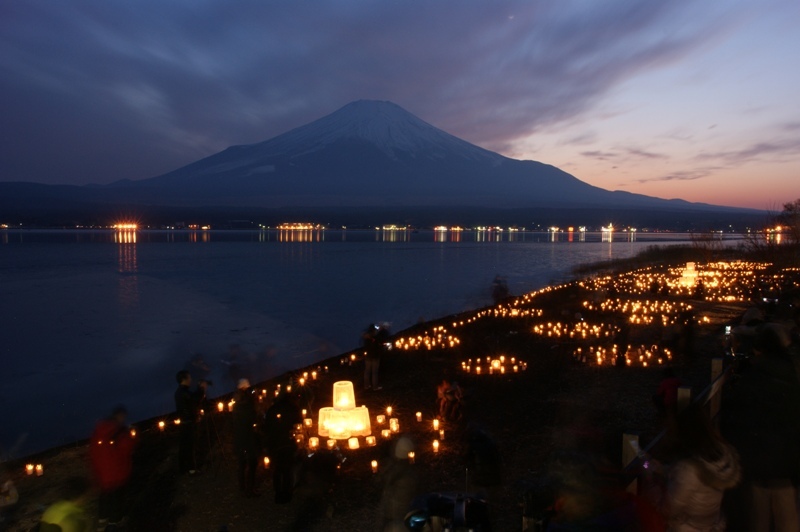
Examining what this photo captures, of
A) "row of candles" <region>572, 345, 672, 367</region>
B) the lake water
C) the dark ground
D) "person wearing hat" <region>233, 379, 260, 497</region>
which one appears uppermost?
"person wearing hat" <region>233, 379, 260, 497</region>

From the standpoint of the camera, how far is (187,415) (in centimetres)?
748

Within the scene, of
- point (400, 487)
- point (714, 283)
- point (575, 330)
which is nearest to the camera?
point (400, 487)

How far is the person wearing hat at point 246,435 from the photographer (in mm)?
6914

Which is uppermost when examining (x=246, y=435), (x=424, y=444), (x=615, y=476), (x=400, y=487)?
(x=615, y=476)

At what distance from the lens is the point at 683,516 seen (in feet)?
11.8

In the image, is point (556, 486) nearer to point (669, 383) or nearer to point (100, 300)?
point (669, 383)

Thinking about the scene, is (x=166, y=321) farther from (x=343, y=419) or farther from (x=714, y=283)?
(x=714, y=283)

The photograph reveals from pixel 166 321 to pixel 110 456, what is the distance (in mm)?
22393

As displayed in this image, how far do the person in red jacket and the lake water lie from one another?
265 inches

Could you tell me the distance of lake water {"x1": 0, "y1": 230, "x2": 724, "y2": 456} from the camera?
14.9m

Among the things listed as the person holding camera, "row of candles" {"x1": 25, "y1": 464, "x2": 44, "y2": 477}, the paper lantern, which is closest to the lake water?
"row of candles" {"x1": 25, "y1": 464, "x2": 44, "y2": 477}

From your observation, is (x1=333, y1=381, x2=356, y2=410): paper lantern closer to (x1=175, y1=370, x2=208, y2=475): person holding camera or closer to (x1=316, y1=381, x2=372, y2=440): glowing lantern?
(x1=316, y1=381, x2=372, y2=440): glowing lantern

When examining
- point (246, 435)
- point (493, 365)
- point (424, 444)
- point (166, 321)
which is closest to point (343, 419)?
point (424, 444)

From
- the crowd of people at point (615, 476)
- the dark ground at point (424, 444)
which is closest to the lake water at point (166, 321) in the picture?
the dark ground at point (424, 444)
